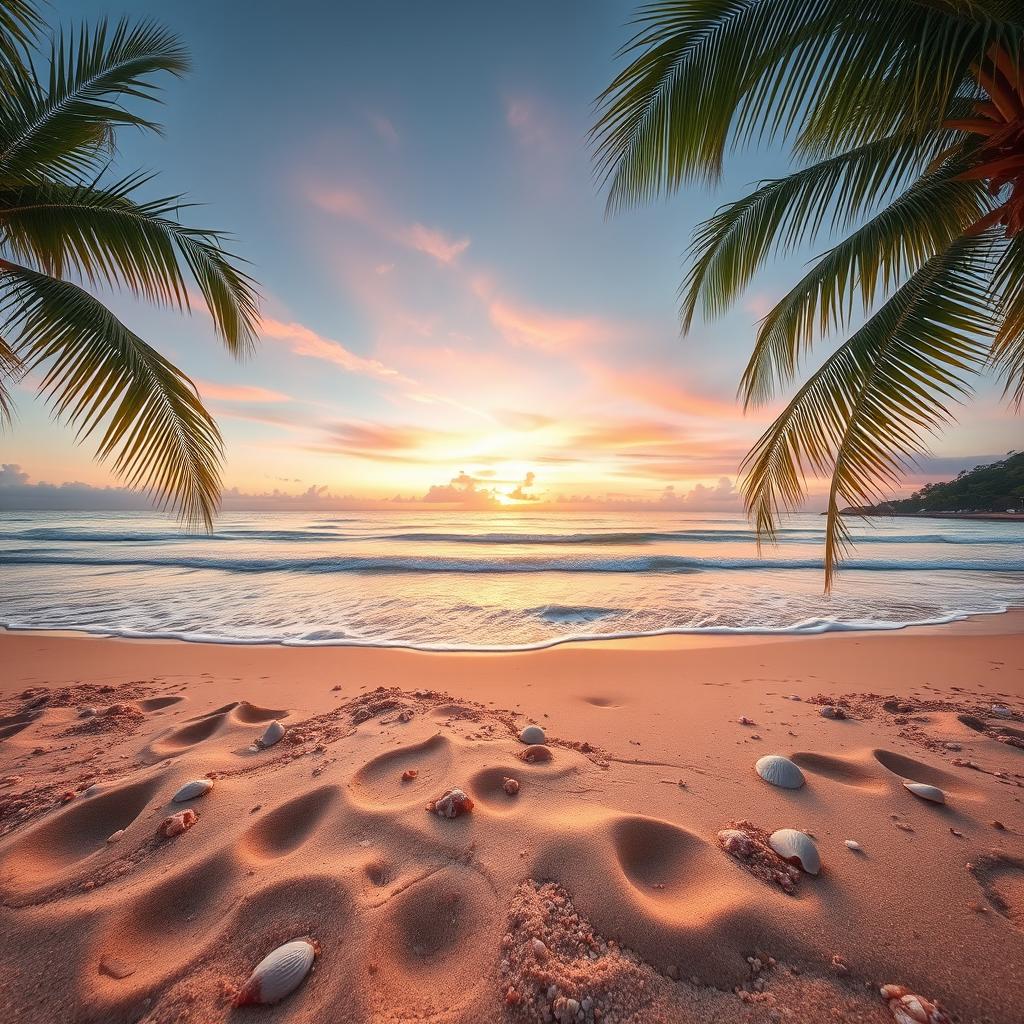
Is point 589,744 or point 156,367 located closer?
point 589,744

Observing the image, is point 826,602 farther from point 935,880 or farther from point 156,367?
point 156,367

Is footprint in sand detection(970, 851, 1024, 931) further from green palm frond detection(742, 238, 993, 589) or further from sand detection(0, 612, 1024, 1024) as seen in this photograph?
green palm frond detection(742, 238, 993, 589)

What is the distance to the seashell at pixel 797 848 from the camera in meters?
1.65

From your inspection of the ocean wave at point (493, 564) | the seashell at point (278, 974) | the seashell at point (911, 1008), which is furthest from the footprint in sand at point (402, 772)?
the ocean wave at point (493, 564)

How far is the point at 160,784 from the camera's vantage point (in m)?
2.18

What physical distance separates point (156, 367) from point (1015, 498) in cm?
5943

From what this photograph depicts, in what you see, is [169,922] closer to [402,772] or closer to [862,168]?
[402,772]

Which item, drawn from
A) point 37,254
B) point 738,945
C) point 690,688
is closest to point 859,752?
point 690,688

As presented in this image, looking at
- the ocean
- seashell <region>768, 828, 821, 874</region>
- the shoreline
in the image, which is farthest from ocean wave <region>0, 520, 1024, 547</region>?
seashell <region>768, 828, 821, 874</region>

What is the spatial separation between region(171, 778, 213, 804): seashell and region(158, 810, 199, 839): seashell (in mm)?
93

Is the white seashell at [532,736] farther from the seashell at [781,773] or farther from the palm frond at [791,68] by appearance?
the palm frond at [791,68]

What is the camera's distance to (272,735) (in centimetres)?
269

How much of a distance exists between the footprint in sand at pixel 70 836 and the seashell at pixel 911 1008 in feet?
9.56

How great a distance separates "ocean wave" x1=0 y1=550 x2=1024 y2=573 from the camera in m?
12.7
